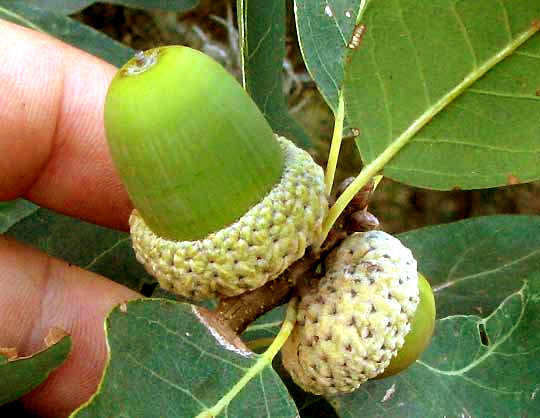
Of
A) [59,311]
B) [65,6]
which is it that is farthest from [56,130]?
[65,6]

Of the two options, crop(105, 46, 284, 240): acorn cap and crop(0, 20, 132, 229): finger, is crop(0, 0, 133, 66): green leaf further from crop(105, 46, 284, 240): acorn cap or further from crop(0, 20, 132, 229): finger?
crop(105, 46, 284, 240): acorn cap

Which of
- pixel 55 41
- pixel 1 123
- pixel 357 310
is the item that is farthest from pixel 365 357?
pixel 55 41

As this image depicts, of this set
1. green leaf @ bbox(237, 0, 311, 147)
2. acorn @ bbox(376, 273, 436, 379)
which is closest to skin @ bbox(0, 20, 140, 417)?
green leaf @ bbox(237, 0, 311, 147)

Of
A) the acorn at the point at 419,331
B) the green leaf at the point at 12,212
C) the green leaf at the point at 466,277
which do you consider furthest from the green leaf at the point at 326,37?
the green leaf at the point at 12,212

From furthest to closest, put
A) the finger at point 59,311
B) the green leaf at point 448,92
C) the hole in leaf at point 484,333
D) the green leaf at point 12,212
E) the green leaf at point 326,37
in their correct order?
the green leaf at point 12,212 → the finger at point 59,311 → the hole in leaf at point 484,333 → the green leaf at point 326,37 → the green leaf at point 448,92

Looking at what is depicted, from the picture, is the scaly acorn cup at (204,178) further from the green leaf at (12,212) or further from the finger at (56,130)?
the green leaf at (12,212)

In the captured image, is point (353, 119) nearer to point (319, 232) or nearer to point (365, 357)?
point (319, 232)
